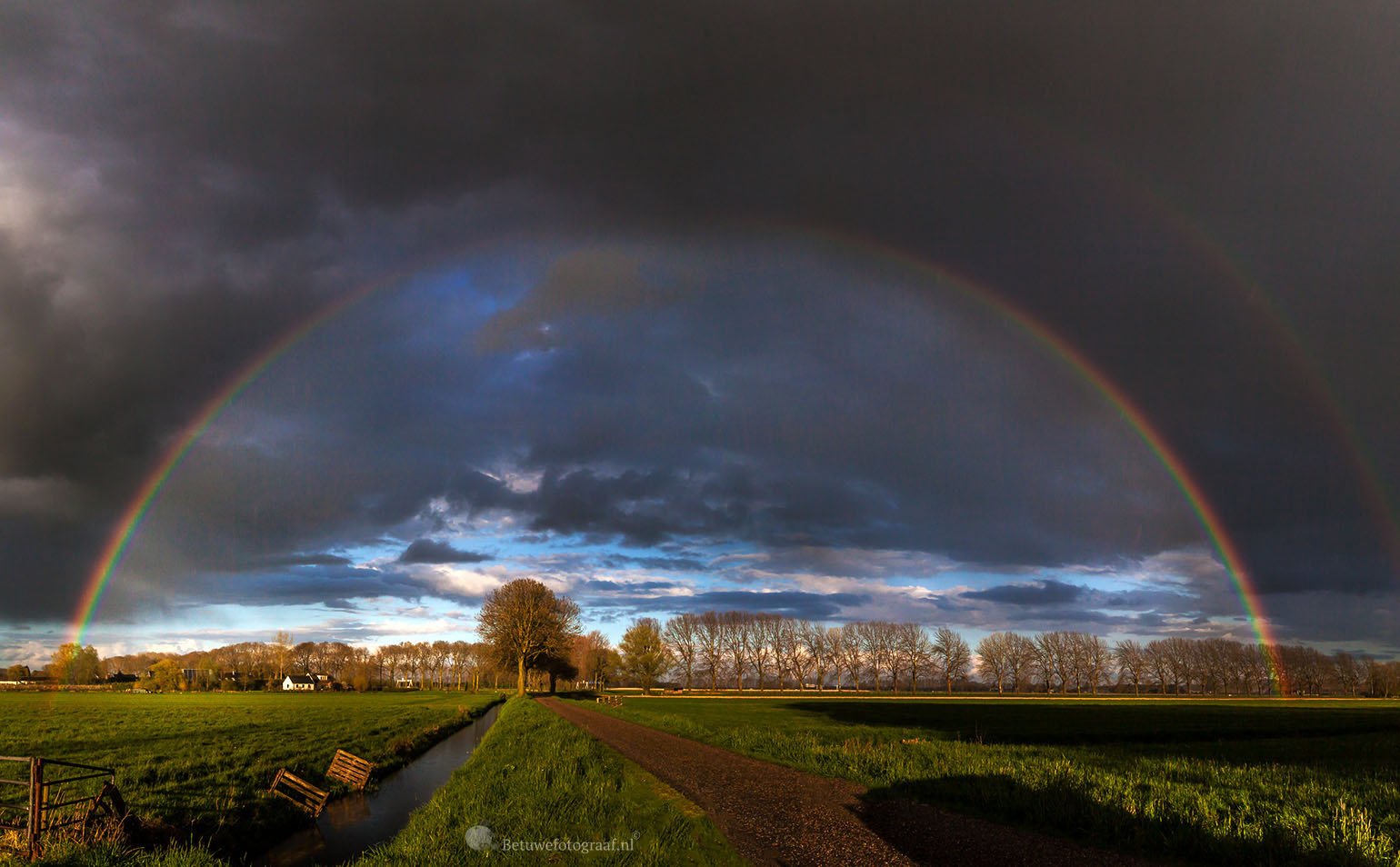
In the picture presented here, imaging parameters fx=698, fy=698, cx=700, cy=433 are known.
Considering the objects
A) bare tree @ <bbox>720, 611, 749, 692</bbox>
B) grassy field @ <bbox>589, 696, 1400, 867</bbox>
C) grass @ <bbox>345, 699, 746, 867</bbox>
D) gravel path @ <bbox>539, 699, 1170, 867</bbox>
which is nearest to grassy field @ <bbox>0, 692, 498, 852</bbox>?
grass @ <bbox>345, 699, 746, 867</bbox>

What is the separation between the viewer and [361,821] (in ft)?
80.6

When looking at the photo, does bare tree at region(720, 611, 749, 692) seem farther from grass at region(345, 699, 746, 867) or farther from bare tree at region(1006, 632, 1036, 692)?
grass at region(345, 699, 746, 867)

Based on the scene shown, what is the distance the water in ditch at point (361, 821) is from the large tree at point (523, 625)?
194ft

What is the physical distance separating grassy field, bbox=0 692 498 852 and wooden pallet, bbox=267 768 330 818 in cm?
33

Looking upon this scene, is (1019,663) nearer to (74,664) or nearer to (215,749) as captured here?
→ (215,749)

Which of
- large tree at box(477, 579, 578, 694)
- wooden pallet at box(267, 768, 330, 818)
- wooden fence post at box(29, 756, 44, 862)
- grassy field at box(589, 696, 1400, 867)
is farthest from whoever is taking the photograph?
large tree at box(477, 579, 578, 694)

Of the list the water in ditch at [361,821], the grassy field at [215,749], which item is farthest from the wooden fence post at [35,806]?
the water in ditch at [361,821]

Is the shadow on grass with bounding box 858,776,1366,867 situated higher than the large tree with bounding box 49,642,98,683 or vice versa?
the shadow on grass with bounding box 858,776,1366,867

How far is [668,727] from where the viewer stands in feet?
152

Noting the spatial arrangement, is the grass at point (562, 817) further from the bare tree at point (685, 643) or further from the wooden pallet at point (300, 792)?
the bare tree at point (685, 643)

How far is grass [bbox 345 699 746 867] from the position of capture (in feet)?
48.9

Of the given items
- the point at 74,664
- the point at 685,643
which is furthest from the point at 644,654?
the point at 74,664

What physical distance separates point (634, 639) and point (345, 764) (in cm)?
10771

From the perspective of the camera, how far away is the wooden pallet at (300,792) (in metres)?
24.0
